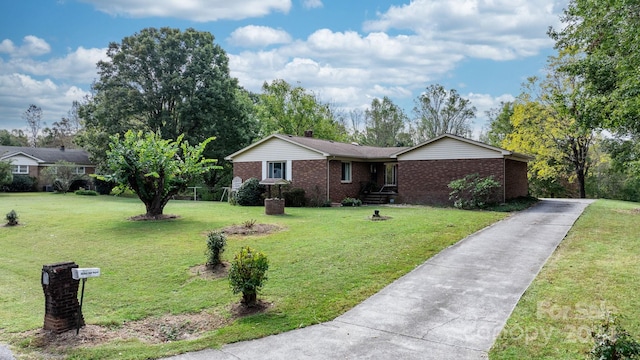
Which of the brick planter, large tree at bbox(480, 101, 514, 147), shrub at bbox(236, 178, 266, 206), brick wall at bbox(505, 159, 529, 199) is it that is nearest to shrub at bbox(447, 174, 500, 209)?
brick wall at bbox(505, 159, 529, 199)

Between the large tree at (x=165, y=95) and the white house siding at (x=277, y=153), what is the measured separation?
9.67 meters

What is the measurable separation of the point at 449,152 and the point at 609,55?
8170 mm

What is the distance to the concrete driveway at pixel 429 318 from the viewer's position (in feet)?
16.7

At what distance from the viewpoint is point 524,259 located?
9242 mm

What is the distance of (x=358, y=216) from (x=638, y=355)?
12923mm

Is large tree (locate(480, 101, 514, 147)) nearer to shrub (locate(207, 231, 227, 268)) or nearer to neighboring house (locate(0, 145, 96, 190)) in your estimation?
shrub (locate(207, 231, 227, 268))

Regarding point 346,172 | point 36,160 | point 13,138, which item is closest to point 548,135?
point 346,172

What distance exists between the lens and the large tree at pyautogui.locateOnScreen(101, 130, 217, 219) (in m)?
15.7

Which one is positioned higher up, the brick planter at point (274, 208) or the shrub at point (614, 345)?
the brick planter at point (274, 208)

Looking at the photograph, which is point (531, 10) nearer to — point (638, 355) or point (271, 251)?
point (271, 251)

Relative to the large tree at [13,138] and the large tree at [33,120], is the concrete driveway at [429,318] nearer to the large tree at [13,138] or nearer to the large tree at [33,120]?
the large tree at [13,138]

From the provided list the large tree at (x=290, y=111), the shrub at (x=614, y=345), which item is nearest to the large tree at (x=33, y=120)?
the large tree at (x=290, y=111)

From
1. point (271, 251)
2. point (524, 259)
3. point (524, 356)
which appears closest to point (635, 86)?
point (524, 259)

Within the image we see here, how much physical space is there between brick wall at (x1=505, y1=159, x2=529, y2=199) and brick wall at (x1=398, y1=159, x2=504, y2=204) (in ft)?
3.36
